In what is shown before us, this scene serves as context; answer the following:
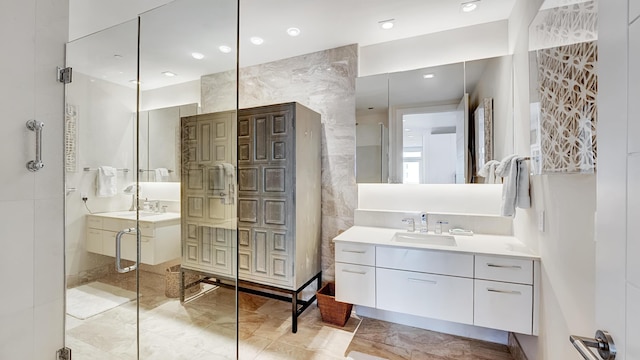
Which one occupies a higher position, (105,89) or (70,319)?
(105,89)

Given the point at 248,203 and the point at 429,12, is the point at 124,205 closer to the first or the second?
the point at 248,203

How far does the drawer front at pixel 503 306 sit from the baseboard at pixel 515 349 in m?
0.36

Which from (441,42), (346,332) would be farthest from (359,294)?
(441,42)

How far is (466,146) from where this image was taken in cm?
237

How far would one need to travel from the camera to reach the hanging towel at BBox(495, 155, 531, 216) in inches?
69.9

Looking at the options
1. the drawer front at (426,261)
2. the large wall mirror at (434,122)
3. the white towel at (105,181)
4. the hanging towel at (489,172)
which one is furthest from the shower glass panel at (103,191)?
the hanging towel at (489,172)

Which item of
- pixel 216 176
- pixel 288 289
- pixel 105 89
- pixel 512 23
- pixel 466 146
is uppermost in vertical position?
pixel 512 23

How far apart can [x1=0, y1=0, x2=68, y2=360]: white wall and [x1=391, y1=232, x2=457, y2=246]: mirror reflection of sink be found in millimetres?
2400

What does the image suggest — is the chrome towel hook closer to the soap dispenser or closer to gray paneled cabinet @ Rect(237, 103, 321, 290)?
gray paneled cabinet @ Rect(237, 103, 321, 290)

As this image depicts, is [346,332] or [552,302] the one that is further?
[346,332]

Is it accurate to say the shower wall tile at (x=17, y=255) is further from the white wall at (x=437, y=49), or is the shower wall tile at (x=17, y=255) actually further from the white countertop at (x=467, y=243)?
the white wall at (x=437, y=49)

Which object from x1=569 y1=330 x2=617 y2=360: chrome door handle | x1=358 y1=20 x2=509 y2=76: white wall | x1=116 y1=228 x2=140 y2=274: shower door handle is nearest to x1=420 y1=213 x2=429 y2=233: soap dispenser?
x1=358 y1=20 x2=509 y2=76: white wall

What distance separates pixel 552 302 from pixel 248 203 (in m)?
2.39

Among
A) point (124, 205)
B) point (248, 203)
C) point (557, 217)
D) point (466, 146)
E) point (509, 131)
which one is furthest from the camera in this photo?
point (248, 203)
